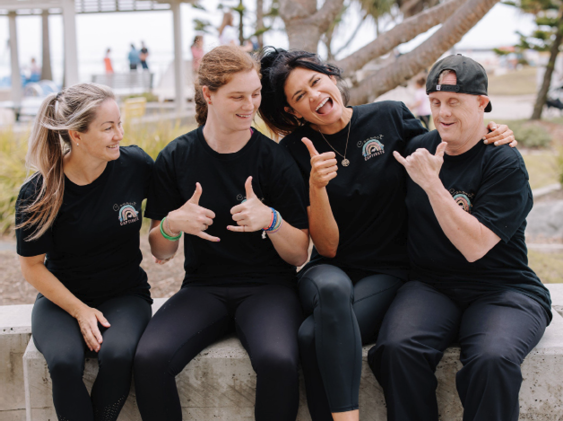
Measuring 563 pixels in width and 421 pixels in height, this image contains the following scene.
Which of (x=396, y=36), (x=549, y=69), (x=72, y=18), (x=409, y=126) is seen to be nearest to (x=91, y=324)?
(x=409, y=126)

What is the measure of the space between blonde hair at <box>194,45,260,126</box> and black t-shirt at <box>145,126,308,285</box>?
276 millimetres

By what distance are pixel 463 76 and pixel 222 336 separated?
1572mm

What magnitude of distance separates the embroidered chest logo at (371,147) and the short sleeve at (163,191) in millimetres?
913

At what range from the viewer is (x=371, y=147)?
278 centimetres

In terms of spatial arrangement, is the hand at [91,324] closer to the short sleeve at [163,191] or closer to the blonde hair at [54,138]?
the blonde hair at [54,138]

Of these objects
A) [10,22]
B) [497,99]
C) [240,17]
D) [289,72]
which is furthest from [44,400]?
[497,99]

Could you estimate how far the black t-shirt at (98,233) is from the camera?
2508 mm

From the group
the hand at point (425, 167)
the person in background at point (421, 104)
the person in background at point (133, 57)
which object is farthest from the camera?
the person in background at point (133, 57)

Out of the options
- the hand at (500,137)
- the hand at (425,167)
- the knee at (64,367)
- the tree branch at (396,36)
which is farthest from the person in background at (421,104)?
the knee at (64,367)

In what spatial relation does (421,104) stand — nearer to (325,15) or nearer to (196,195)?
(325,15)

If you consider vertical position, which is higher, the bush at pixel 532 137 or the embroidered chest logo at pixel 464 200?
the embroidered chest logo at pixel 464 200

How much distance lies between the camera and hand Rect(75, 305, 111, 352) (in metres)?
2.38

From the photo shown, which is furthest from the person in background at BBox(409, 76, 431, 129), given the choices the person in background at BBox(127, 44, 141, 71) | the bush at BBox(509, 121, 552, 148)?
the person in background at BBox(127, 44, 141, 71)

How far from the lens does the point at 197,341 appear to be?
243 centimetres
